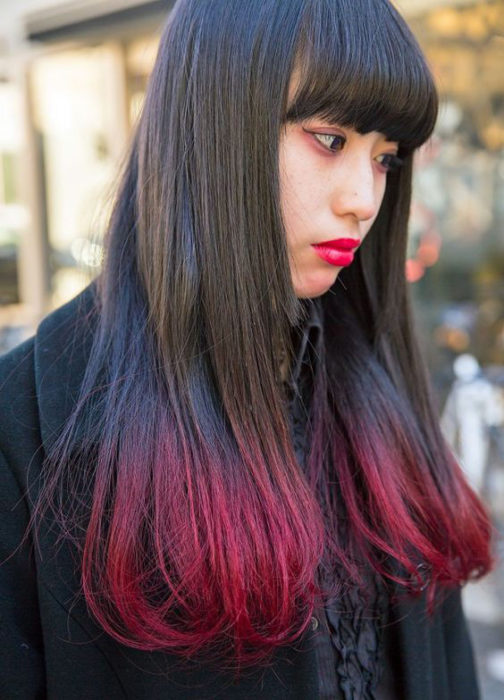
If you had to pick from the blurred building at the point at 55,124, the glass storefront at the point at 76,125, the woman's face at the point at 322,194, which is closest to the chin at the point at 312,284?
the woman's face at the point at 322,194

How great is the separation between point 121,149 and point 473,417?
91.2 inches

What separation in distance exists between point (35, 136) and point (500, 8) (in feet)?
10.9

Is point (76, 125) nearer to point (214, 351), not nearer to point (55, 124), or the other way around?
point (55, 124)

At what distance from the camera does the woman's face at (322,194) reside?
3.47 ft

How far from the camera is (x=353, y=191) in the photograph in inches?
42.6

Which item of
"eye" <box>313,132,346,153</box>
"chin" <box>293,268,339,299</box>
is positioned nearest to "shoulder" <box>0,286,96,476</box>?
"chin" <box>293,268,339,299</box>

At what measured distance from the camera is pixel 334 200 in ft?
3.57

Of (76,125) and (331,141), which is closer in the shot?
(331,141)

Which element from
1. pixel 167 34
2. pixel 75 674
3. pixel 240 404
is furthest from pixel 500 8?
pixel 75 674

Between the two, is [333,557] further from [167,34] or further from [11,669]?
[167,34]

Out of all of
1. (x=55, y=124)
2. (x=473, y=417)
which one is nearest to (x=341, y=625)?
(x=473, y=417)

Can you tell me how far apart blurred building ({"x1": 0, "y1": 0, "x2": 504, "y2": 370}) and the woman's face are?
1.90 meters

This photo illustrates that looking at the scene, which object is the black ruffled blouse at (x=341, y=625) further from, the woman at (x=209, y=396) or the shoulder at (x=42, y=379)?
the shoulder at (x=42, y=379)

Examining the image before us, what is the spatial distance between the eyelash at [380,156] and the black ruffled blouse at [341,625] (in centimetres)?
26
